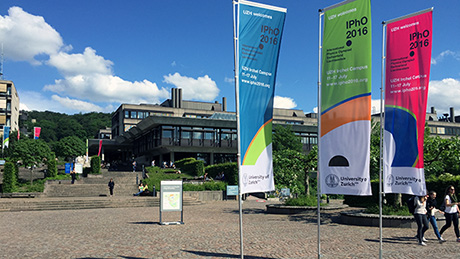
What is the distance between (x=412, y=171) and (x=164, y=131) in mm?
46020

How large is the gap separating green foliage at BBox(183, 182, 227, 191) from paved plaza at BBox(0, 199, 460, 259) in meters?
17.7

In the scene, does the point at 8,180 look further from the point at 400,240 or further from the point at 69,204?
the point at 400,240

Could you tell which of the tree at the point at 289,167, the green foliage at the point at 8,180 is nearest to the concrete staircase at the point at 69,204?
the green foliage at the point at 8,180

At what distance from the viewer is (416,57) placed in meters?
11.0

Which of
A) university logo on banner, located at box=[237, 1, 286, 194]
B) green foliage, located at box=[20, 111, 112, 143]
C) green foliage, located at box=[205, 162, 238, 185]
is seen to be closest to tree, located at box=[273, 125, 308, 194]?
green foliage, located at box=[205, 162, 238, 185]

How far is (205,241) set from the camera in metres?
11.8

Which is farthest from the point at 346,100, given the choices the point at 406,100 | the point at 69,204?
the point at 69,204

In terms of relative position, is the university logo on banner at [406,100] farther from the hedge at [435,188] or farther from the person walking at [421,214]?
the hedge at [435,188]

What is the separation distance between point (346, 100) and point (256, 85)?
7.09ft

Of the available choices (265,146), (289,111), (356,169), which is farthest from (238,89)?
(289,111)

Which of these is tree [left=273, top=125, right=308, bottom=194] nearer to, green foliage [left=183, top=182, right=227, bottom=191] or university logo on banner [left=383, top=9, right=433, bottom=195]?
green foliage [left=183, top=182, right=227, bottom=191]

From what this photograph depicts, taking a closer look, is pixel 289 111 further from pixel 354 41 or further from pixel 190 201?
pixel 354 41

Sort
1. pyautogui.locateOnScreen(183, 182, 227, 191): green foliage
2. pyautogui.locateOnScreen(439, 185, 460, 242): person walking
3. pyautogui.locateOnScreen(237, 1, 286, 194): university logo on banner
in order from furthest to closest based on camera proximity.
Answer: pyautogui.locateOnScreen(183, 182, 227, 191): green foliage < pyautogui.locateOnScreen(439, 185, 460, 242): person walking < pyautogui.locateOnScreen(237, 1, 286, 194): university logo on banner

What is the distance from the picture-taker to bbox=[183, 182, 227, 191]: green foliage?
34.4 meters
